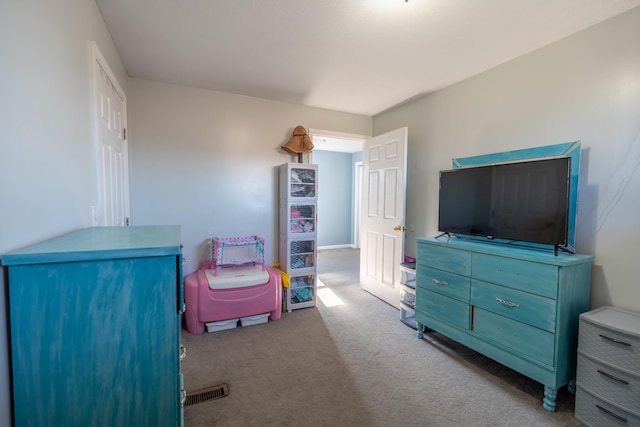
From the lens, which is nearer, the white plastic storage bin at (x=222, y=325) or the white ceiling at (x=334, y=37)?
the white ceiling at (x=334, y=37)

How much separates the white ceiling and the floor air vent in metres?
2.49

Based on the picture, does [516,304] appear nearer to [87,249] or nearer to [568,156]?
[568,156]

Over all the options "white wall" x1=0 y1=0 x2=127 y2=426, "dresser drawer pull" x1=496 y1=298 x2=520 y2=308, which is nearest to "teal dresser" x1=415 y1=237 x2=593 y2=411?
"dresser drawer pull" x1=496 y1=298 x2=520 y2=308

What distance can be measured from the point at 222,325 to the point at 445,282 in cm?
212

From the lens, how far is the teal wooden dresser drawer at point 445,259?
7.05 feet

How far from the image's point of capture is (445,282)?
2.30 m

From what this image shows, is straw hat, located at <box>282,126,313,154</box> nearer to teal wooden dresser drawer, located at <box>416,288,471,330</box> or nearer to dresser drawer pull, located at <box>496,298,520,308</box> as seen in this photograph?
teal wooden dresser drawer, located at <box>416,288,471,330</box>

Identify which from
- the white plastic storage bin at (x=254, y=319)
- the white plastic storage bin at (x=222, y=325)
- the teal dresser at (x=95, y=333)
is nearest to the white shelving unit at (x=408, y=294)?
the white plastic storage bin at (x=254, y=319)

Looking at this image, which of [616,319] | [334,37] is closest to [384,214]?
[334,37]

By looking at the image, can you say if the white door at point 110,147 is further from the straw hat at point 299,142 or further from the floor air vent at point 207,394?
the straw hat at point 299,142

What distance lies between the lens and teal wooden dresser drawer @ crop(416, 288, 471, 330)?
2.17 metres

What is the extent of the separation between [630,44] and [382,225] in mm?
2381

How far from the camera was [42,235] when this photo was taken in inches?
39.9

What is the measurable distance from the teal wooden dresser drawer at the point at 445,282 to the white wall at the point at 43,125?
2.44 meters
